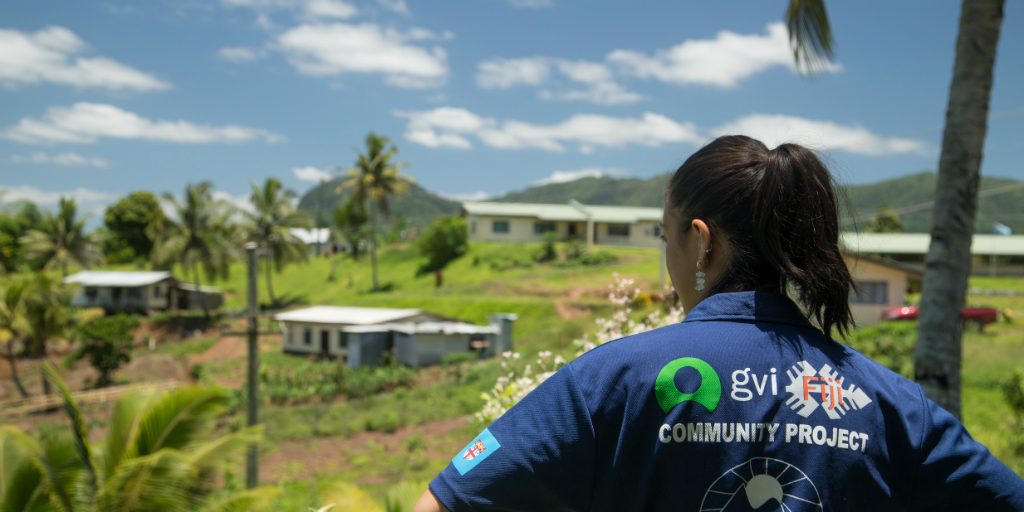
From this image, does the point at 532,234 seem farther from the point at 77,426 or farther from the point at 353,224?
the point at 77,426

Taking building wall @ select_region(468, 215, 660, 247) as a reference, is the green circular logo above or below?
below

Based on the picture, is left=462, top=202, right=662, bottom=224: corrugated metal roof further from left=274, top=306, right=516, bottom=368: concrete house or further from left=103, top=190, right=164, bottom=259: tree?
left=103, top=190, right=164, bottom=259: tree

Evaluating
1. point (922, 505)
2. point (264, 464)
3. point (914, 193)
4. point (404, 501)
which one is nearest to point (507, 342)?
point (264, 464)

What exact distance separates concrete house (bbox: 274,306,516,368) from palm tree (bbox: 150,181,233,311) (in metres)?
17.0

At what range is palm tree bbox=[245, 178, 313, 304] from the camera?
43.0 meters

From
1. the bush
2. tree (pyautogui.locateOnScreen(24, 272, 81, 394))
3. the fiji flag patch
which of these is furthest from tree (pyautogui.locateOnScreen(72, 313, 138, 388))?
the fiji flag patch

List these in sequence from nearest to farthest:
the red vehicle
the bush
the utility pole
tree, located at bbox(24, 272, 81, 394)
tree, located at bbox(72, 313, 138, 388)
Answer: the utility pole < the bush < the red vehicle < tree, located at bbox(24, 272, 81, 394) < tree, located at bbox(72, 313, 138, 388)

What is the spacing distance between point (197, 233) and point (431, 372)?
27615 mm

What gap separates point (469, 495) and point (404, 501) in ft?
12.1

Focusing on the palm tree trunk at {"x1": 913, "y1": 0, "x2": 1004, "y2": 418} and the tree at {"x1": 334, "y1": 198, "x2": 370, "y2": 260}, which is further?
the tree at {"x1": 334, "y1": 198, "x2": 370, "y2": 260}

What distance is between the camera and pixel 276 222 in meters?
44.3

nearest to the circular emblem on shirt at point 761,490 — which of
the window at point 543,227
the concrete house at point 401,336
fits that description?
the concrete house at point 401,336

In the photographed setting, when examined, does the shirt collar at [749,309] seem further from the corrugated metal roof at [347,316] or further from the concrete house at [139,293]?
the concrete house at [139,293]

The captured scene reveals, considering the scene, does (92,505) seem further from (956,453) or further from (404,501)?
(956,453)
